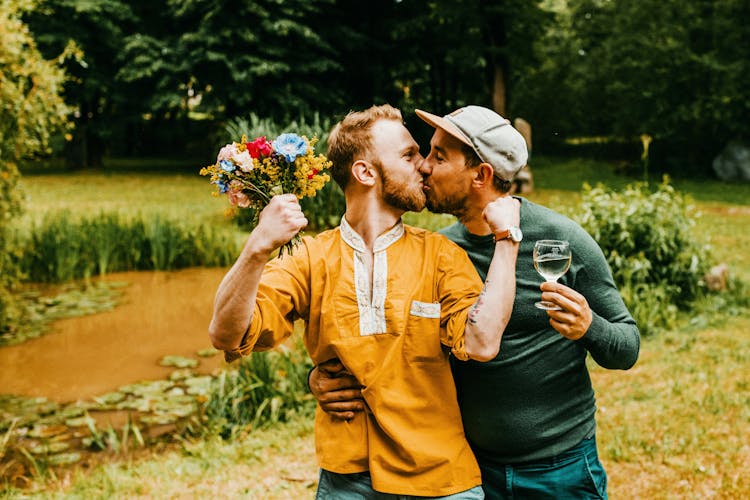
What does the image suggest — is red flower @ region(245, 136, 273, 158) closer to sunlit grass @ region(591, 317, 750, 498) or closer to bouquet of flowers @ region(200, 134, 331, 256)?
bouquet of flowers @ region(200, 134, 331, 256)

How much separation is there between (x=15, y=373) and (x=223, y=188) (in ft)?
18.5

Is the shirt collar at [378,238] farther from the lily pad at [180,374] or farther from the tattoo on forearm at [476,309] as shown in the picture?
the lily pad at [180,374]

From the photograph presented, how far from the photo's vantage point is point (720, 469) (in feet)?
13.5

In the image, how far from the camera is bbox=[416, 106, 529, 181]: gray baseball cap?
223 centimetres

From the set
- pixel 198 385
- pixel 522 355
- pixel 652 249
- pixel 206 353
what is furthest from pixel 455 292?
pixel 652 249

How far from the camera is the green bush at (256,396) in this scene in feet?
16.7

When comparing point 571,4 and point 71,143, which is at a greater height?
point 571,4

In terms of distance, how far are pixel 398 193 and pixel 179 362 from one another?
204 inches

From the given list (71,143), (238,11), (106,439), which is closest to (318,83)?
(238,11)

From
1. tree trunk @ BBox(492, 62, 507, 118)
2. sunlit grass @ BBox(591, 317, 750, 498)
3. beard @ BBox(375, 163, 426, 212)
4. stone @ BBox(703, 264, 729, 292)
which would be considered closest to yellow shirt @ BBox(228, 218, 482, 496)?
beard @ BBox(375, 163, 426, 212)

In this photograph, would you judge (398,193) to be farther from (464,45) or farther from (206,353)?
(464,45)

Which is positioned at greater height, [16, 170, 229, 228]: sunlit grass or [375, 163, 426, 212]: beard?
[375, 163, 426, 212]: beard

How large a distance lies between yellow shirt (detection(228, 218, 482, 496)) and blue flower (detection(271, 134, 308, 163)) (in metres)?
0.32

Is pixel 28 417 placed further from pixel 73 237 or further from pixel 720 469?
pixel 720 469
